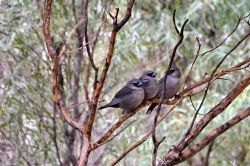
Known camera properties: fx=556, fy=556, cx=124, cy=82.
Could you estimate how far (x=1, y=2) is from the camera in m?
3.02

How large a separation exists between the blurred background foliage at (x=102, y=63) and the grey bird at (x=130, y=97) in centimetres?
54

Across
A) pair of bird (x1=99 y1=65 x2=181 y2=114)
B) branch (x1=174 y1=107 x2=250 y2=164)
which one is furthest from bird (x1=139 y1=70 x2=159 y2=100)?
branch (x1=174 y1=107 x2=250 y2=164)

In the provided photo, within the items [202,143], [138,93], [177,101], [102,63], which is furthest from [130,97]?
[102,63]

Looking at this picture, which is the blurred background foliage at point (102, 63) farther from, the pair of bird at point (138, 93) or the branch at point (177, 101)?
the branch at point (177, 101)

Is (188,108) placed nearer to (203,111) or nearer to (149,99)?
(203,111)

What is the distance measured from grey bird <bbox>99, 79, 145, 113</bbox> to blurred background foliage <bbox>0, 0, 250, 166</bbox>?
0.54 meters

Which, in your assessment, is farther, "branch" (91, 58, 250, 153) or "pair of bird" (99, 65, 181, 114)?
"pair of bird" (99, 65, 181, 114)

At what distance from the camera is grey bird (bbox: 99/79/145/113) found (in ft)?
7.62

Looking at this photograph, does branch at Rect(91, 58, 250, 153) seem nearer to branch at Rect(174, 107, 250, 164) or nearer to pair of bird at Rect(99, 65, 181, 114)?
pair of bird at Rect(99, 65, 181, 114)

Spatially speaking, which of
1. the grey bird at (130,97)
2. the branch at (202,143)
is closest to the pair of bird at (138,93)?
the grey bird at (130,97)

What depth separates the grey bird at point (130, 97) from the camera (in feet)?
7.62

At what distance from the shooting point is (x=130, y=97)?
2.30 metres


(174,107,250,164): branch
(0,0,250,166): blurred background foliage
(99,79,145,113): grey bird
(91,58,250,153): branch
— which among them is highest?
(0,0,250,166): blurred background foliage

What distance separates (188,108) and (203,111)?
474 mm
